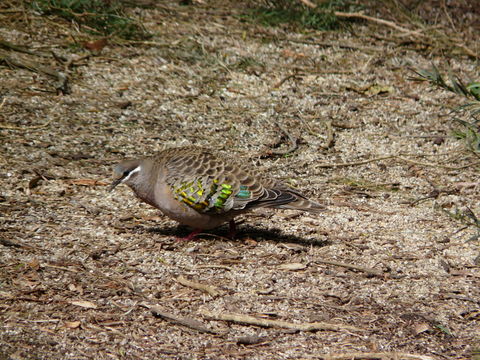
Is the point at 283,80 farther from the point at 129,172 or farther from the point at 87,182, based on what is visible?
the point at 129,172

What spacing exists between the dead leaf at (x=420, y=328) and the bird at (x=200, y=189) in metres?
1.21

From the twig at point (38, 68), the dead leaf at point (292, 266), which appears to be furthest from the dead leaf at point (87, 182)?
the dead leaf at point (292, 266)

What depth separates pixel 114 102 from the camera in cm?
709

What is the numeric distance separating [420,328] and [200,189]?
69.4 inches

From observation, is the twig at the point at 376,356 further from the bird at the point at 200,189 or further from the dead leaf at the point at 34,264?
the dead leaf at the point at 34,264

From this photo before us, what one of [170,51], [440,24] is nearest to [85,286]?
[170,51]

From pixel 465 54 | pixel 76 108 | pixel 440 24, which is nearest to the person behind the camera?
pixel 76 108

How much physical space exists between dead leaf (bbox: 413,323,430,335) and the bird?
1210 mm

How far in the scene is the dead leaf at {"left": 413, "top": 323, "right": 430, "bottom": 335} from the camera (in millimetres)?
4281

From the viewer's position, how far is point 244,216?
588 centimetres

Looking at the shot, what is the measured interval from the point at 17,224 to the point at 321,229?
2218 mm

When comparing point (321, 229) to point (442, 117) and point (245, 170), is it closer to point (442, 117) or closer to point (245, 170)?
point (245, 170)

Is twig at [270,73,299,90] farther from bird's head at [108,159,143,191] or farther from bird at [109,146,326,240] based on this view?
bird's head at [108,159,143,191]

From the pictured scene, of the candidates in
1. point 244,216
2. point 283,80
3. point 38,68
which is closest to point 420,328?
A: point 244,216
